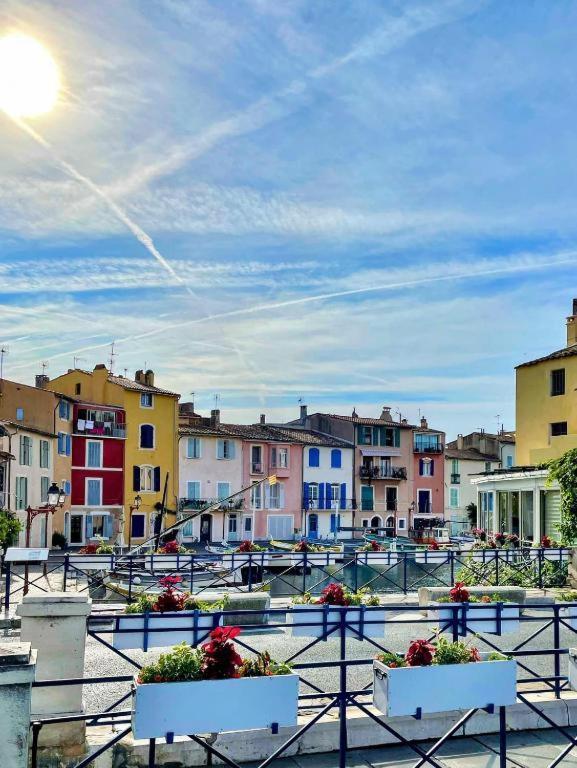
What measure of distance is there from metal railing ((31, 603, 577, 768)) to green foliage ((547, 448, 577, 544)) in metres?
9.44

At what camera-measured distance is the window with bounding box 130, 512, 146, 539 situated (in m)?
49.4

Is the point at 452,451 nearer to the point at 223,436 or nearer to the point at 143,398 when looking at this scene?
the point at 223,436

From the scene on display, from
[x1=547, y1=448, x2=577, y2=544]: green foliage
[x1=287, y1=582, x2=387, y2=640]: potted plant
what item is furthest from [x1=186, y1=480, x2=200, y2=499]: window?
[x1=287, y1=582, x2=387, y2=640]: potted plant

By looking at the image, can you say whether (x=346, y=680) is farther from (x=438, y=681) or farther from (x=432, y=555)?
(x=432, y=555)

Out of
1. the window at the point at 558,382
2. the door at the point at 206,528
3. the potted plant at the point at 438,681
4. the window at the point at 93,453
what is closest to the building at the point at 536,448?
the window at the point at 558,382

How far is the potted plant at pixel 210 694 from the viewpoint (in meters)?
5.34

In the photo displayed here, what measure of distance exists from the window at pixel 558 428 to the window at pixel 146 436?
88.2ft

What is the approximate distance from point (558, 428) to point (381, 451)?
30.4 metres

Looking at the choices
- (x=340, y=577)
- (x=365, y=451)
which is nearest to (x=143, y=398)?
(x=365, y=451)

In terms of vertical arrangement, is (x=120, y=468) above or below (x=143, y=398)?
below

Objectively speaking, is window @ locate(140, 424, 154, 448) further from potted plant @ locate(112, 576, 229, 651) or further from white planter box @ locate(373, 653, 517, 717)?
white planter box @ locate(373, 653, 517, 717)

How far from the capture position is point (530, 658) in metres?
12.2

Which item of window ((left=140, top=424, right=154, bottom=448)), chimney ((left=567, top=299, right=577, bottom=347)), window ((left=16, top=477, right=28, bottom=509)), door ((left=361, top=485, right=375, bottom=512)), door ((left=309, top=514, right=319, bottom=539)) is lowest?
door ((left=309, top=514, right=319, bottom=539))

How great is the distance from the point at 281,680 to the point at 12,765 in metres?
1.82
